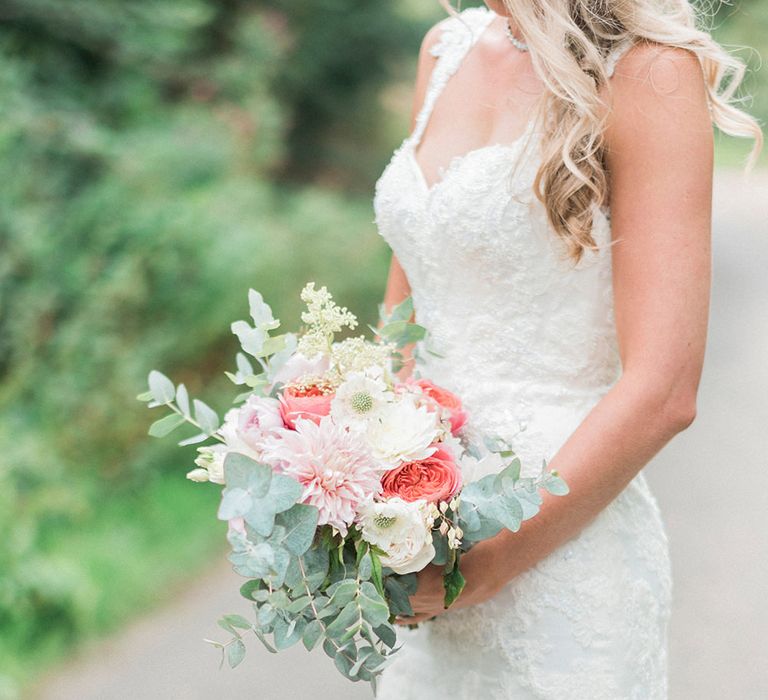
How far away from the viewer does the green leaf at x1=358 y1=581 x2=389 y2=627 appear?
138cm

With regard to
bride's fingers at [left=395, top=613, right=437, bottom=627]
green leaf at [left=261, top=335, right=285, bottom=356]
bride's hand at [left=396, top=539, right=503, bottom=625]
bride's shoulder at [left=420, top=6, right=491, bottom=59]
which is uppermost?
bride's shoulder at [left=420, top=6, right=491, bottom=59]

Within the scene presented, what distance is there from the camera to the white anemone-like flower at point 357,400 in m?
1.49

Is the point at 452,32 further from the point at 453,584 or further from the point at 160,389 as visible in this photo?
the point at 453,584

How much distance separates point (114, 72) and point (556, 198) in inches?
178

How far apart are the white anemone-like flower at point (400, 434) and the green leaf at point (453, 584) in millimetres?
217

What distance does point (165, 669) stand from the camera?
386cm

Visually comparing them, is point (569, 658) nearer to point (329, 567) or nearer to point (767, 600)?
point (329, 567)

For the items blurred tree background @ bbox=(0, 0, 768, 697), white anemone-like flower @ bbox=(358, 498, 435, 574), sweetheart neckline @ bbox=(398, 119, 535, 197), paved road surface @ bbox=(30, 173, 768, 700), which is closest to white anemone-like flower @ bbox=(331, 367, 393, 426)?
white anemone-like flower @ bbox=(358, 498, 435, 574)

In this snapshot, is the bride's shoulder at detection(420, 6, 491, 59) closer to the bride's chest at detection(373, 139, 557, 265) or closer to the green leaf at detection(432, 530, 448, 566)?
the bride's chest at detection(373, 139, 557, 265)

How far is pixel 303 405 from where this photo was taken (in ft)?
4.90

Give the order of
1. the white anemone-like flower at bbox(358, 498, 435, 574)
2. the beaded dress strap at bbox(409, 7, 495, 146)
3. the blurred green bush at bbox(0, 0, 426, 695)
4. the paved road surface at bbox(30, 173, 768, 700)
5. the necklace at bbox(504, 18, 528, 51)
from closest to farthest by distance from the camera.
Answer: the white anemone-like flower at bbox(358, 498, 435, 574)
the necklace at bbox(504, 18, 528, 51)
the beaded dress strap at bbox(409, 7, 495, 146)
the paved road surface at bbox(30, 173, 768, 700)
the blurred green bush at bbox(0, 0, 426, 695)

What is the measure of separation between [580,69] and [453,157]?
0.36m

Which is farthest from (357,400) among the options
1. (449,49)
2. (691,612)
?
(691,612)

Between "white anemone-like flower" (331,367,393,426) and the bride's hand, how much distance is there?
0.29 m
